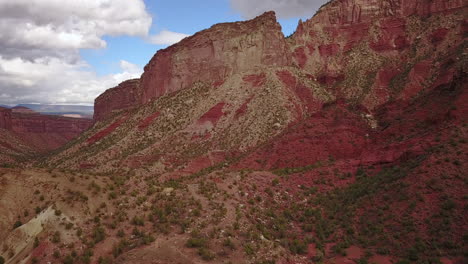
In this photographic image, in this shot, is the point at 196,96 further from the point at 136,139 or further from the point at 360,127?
the point at 360,127

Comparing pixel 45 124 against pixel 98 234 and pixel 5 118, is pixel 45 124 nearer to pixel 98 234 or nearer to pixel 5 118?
pixel 5 118

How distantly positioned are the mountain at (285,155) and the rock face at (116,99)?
964 inches

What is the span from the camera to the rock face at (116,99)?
90.2 m

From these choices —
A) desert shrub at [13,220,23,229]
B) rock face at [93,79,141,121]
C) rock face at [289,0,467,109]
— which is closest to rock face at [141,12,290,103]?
rock face at [289,0,467,109]

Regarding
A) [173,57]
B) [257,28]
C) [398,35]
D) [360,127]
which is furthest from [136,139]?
[398,35]

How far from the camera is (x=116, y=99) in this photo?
95.1m

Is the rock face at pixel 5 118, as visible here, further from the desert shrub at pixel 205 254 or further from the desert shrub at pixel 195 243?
the desert shrub at pixel 205 254

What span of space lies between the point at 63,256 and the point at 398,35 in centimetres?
5449

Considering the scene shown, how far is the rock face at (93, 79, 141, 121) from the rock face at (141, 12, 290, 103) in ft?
122

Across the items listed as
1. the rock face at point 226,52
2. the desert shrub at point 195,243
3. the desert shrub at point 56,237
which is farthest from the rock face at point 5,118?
the desert shrub at point 195,243

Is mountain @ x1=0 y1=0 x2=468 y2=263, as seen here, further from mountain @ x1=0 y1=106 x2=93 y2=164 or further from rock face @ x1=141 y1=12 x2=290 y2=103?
mountain @ x1=0 y1=106 x2=93 y2=164

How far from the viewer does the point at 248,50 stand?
50.1m

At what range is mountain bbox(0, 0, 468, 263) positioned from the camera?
48.0 feet

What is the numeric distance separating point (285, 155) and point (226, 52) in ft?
83.1
